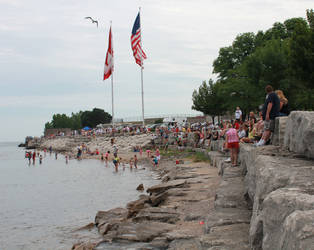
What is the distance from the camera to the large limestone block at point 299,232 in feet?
8.55

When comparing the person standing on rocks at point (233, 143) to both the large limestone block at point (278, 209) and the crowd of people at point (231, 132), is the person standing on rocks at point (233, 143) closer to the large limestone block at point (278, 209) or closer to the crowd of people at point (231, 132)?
the crowd of people at point (231, 132)

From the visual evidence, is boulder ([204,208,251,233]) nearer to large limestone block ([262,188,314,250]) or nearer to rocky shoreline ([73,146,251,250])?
rocky shoreline ([73,146,251,250])

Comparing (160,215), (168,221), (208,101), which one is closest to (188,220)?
(168,221)

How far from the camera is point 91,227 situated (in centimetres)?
1319

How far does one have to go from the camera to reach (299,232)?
270 centimetres

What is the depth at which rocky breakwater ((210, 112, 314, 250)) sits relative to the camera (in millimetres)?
2812

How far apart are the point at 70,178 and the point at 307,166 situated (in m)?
27.6

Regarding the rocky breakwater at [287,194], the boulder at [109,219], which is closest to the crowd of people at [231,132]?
the rocky breakwater at [287,194]

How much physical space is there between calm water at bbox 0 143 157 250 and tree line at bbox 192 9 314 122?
40.1ft

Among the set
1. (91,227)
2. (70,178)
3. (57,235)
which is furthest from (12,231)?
(70,178)

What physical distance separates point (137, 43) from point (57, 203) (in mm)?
22825

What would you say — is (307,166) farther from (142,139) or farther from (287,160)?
(142,139)

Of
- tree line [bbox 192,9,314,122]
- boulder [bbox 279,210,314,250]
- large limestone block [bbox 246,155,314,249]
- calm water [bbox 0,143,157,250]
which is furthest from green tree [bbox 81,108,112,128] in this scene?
boulder [bbox 279,210,314,250]

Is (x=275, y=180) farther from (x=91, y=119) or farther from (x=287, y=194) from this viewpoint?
(x=91, y=119)
